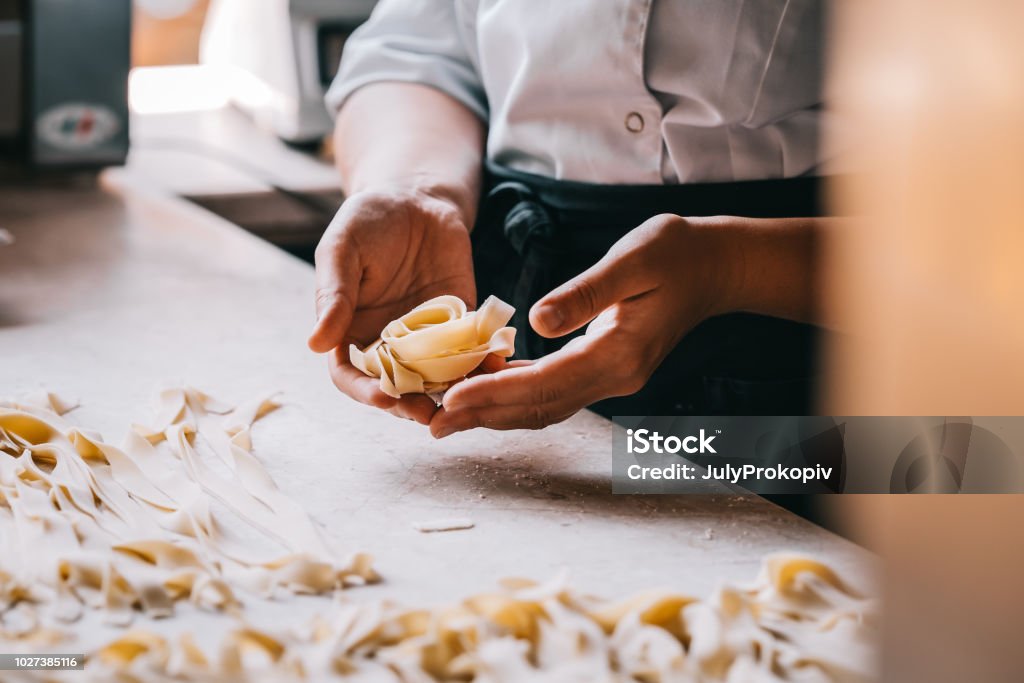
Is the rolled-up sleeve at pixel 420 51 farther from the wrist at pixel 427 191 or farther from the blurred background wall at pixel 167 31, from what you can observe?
the blurred background wall at pixel 167 31

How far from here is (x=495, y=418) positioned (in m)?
0.89

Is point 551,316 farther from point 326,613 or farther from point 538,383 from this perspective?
point 326,613

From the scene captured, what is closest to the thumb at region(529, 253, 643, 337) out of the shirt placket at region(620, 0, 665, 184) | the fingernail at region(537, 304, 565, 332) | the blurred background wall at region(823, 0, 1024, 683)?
the fingernail at region(537, 304, 565, 332)

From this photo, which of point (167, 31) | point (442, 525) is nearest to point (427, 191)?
point (442, 525)

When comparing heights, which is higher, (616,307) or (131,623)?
(616,307)

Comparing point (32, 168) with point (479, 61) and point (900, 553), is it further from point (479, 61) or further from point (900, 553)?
point (900, 553)

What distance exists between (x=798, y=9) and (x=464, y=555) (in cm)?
63

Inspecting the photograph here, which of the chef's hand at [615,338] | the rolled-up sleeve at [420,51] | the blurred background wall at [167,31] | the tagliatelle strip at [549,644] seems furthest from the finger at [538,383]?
the blurred background wall at [167,31]

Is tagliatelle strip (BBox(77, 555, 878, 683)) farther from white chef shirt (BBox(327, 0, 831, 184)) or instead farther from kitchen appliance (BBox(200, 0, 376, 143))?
kitchen appliance (BBox(200, 0, 376, 143))

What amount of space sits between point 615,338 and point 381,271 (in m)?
0.28

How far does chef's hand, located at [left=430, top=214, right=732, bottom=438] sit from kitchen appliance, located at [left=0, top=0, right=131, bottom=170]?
4.09 feet

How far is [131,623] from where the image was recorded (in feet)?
2.06

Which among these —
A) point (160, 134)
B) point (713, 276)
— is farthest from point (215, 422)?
point (160, 134)

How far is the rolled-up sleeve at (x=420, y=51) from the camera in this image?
4.31ft
